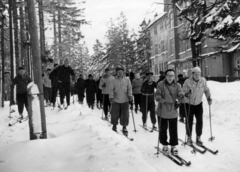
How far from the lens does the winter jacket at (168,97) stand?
6637mm

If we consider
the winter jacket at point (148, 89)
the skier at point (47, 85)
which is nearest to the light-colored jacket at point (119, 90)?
the winter jacket at point (148, 89)

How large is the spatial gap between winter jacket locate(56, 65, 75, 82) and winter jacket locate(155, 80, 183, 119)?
5829mm

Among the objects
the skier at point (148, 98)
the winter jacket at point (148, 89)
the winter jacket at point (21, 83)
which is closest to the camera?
the skier at point (148, 98)

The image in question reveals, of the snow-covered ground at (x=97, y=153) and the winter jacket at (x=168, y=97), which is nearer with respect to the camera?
the snow-covered ground at (x=97, y=153)

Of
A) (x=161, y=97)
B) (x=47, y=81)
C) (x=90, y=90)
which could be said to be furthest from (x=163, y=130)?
(x=47, y=81)

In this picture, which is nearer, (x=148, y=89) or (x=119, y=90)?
(x=119, y=90)

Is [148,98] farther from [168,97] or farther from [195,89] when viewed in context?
[168,97]

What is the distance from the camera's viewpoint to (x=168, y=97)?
664 centimetres

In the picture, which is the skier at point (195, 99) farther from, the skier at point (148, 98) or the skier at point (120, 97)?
the skier at point (148, 98)

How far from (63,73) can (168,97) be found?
6267 mm

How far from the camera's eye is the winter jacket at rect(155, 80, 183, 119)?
6.64 metres

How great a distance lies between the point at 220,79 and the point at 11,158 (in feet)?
75.8

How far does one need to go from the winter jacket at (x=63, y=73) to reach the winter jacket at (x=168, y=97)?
19.1 ft

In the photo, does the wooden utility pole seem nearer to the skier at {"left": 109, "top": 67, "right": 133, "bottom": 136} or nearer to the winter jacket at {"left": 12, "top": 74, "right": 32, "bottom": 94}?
the skier at {"left": 109, "top": 67, "right": 133, "bottom": 136}
